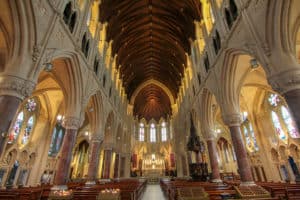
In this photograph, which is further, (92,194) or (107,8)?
(107,8)

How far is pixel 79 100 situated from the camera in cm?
1070

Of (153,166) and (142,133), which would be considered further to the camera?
(142,133)

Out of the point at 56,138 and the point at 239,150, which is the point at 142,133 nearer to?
the point at 56,138

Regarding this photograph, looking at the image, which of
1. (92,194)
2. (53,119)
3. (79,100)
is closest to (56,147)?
(53,119)

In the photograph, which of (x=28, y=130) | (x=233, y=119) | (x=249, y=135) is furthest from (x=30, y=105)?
(x=249, y=135)

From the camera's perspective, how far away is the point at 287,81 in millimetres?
5934

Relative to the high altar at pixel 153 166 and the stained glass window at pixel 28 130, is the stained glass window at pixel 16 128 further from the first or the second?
the high altar at pixel 153 166

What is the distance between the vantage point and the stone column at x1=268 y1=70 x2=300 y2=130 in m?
5.68

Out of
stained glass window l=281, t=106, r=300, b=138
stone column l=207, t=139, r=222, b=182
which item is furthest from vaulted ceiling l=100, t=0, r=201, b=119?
stained glass window l=281, t=106, r=300, b=138

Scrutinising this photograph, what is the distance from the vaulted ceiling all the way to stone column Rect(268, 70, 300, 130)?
11.7 m

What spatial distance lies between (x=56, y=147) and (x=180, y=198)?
65.2ft

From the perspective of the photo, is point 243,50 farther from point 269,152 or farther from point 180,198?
point 269,152

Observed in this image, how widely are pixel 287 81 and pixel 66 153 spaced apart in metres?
10.8

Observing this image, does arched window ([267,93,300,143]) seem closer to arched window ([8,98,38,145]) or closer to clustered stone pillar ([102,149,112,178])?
clustered stone pillar ([102,149,112,178])
